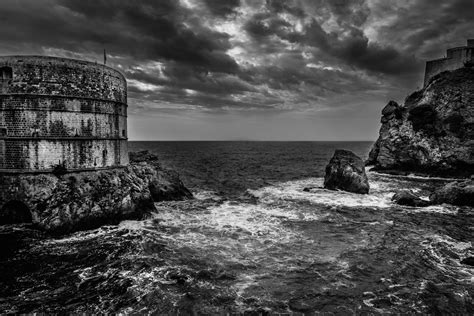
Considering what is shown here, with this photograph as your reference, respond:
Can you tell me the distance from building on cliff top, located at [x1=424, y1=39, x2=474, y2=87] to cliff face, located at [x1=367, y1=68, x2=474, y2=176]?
3.03m

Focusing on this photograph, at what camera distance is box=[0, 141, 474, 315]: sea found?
9.85m

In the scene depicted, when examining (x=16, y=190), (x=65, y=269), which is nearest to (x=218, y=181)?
(x=16, y=190)

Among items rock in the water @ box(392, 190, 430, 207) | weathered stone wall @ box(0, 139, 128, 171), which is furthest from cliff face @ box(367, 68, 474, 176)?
weathered stone wall @ box(0, 139, 128, 171)

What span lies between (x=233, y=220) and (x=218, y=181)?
19046 mm

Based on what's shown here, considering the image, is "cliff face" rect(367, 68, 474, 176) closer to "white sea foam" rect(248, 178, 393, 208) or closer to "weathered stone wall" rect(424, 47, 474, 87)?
"weathered stone wall" rect(424, 47, 474, 87)

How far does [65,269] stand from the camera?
12289mm

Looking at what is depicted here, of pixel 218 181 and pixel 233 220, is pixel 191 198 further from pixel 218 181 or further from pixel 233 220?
pixel 218 181

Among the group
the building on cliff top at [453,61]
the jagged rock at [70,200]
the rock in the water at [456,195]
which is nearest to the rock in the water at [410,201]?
the rock in the water at [456,195]

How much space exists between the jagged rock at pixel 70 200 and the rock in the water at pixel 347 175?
19.6 m

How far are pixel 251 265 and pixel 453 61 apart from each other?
4655 cm

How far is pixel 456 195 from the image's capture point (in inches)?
920

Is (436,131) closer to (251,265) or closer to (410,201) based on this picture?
(410,201)

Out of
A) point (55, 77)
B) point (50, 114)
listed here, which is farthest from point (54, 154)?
point (55, 77)

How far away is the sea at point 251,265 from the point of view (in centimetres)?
985
